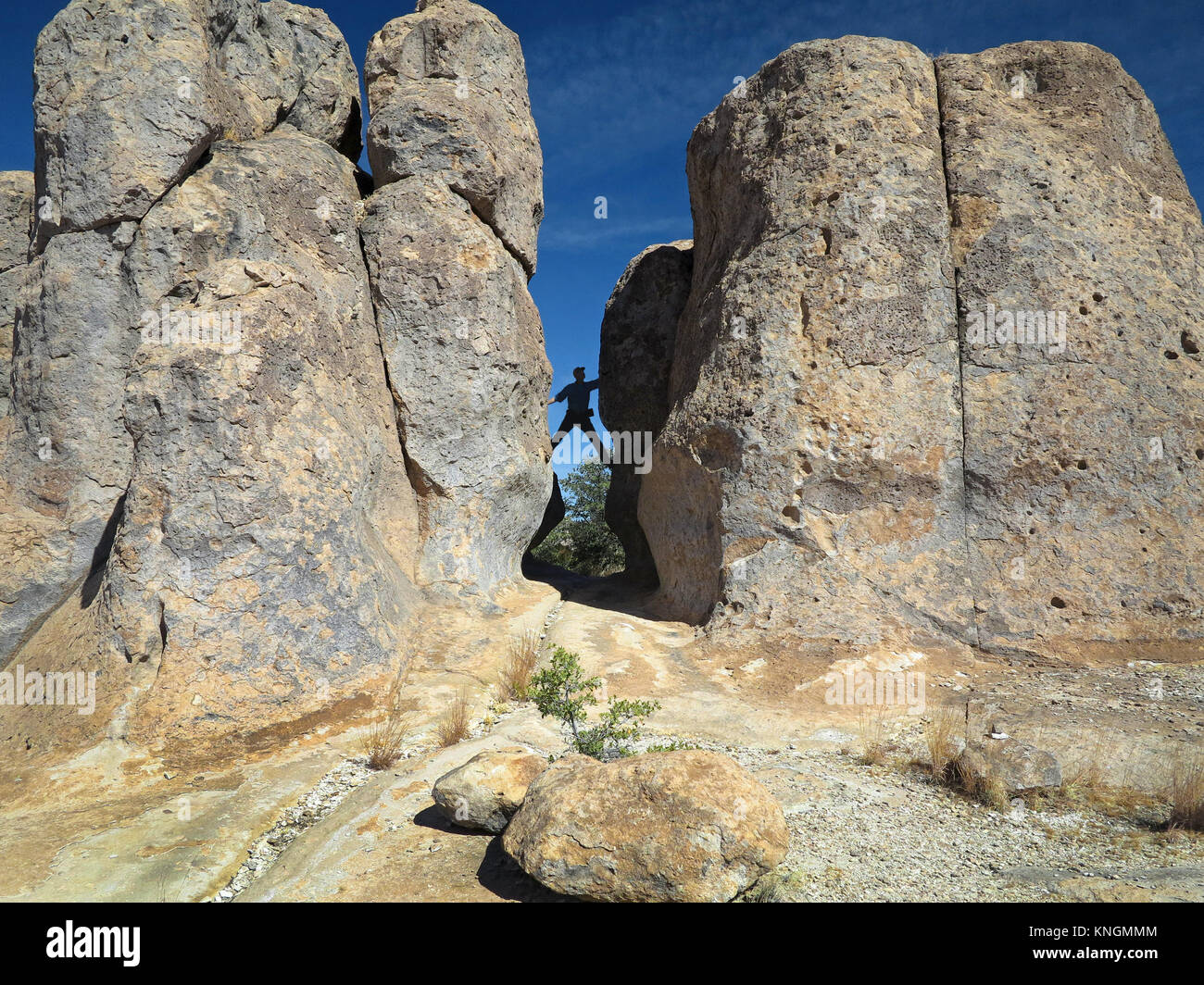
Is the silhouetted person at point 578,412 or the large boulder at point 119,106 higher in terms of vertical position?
the large boulder at point 119,106

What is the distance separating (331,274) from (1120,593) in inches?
324

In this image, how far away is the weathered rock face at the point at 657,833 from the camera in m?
3.27

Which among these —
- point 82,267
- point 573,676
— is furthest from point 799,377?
point 82,267

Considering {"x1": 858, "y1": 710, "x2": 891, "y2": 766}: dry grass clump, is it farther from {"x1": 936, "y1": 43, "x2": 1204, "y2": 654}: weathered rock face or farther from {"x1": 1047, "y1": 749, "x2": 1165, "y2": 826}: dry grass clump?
{"x1": 936, "y1": 43, "x2": 1204, "y2": 654}: weathered rock face

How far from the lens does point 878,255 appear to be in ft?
26.0

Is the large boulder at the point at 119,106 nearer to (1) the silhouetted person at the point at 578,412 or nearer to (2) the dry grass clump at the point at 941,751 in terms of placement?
(1) the silhouetted person at the point at 578,412

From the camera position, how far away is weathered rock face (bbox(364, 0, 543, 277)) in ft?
29.9

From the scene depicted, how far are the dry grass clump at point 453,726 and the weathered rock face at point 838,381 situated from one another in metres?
2.86

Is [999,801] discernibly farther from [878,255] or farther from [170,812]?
[878,255]

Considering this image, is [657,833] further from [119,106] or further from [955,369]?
[119,106]

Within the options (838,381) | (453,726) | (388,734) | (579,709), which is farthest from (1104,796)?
(388,734)

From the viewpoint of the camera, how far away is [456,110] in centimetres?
924

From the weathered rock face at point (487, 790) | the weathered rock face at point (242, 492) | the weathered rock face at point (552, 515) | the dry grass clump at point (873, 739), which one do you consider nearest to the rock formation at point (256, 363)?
the weathered rock face at point (242, 492)

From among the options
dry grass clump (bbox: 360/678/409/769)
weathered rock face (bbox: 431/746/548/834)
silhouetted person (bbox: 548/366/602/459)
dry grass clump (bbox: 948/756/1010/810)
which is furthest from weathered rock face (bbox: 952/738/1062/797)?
silhouetted person (bbox: 548/366/602/459)
